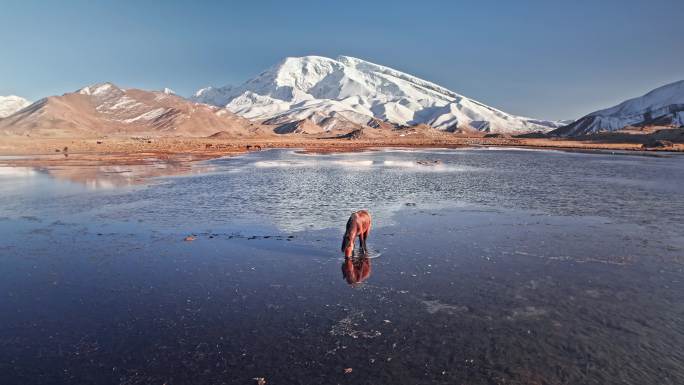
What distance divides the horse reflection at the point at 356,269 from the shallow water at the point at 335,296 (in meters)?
0.10

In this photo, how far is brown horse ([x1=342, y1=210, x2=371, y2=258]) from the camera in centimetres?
1356

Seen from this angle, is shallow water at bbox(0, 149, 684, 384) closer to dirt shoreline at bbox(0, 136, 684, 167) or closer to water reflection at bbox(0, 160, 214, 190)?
water reflection at bbox(0, 160, 214, 190)

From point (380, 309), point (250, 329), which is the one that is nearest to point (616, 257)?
point (380, 309)

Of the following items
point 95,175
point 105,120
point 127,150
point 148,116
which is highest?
point 148,116

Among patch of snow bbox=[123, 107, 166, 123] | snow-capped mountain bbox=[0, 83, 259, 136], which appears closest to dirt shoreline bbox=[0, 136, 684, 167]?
snow-capped mountain bbox=[0, 83, 259, 136]

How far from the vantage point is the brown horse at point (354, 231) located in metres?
13.6

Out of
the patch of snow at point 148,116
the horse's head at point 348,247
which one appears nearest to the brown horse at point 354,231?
the horse's head at point 348,247

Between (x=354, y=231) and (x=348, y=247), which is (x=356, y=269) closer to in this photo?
(x=348, y=247)

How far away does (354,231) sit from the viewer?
45.2ft

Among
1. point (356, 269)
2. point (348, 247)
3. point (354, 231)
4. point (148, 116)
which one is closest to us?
point (356, 269)

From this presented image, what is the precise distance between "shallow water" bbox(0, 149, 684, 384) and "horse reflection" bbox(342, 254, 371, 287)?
0.10 metres

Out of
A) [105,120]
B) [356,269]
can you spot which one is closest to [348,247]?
[356,269]

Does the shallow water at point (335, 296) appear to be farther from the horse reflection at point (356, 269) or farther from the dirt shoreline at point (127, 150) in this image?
the dirt shoreline at point (127, 150)

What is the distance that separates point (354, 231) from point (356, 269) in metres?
1.47
